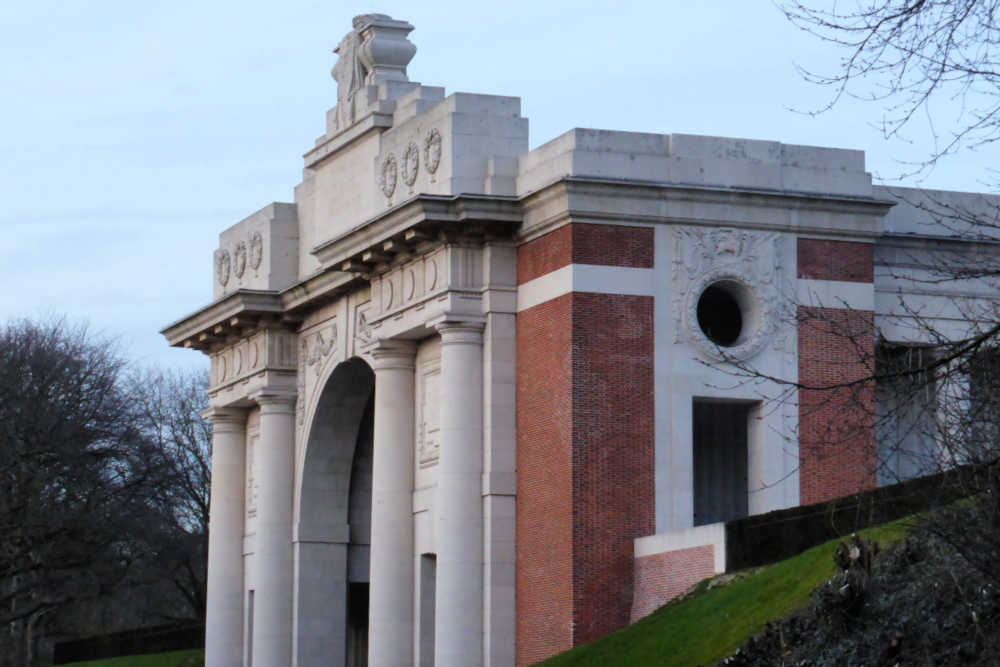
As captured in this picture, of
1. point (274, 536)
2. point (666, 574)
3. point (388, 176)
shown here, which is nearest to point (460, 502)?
point (666, 574)

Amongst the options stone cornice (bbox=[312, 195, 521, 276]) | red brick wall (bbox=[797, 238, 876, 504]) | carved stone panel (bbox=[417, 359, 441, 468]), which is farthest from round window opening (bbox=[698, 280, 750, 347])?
carved stone panel (bbox=[417, 359, 441, 468])

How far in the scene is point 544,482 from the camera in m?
39.9

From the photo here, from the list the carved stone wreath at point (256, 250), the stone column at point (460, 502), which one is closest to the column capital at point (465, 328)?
the stone column at point (460, 502)

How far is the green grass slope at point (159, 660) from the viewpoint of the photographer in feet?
199

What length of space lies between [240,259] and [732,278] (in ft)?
54.6

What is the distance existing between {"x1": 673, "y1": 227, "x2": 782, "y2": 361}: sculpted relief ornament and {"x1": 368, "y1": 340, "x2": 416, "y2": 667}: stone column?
22.4ft

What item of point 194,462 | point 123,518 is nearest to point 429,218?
point 123,518

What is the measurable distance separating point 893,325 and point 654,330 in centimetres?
543

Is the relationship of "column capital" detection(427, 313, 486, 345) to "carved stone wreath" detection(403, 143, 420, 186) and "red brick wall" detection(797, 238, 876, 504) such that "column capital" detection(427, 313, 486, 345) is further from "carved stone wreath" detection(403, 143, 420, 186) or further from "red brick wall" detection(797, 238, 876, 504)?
"red brick wall" detection(797, 238, 876, 504)

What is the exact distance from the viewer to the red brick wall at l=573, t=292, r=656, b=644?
38719mm

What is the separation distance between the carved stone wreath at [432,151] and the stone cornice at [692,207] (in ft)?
8.58

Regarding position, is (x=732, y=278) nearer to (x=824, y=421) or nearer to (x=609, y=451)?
(x=824, y=421)

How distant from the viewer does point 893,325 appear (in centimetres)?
4231

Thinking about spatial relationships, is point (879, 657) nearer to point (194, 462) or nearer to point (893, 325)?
point (893, 325)
